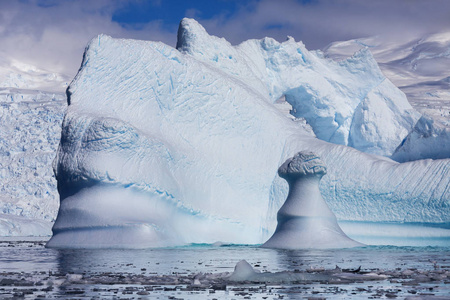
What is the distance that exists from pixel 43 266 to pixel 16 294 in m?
5.36

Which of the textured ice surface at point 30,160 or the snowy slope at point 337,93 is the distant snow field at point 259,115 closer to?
the snowy slope at point 337,93

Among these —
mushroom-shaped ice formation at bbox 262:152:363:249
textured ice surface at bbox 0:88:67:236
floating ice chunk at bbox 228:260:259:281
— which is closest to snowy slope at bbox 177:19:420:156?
mushroom-shaped ice formation at bbox 262:152:363:249

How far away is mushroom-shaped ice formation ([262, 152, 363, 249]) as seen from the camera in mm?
20297

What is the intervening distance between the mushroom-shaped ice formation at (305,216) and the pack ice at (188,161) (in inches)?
126

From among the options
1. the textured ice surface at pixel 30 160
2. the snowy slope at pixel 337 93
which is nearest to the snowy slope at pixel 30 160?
the textured ice surface at pixel 30 160

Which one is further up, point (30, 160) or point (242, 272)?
point (30, 160)

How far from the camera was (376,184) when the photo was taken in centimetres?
2361

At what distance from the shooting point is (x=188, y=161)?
23.4 metres

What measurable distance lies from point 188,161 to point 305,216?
5051 mm

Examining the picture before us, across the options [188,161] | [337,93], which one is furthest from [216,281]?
[337,93]

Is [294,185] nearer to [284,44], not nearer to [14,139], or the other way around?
[284,44]

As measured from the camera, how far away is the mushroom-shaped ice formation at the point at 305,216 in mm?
20297

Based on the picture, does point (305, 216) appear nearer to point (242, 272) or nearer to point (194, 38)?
point (242, 272)

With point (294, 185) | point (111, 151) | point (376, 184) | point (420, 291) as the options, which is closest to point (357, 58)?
point (376, 184)
